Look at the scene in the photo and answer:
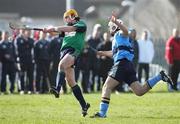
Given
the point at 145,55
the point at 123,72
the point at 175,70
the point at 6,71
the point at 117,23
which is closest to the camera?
the point at 117,23

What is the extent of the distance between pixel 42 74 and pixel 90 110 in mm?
9575

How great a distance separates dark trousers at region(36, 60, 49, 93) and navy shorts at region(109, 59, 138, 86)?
1102 centimetres

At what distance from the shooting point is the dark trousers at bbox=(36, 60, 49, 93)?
29750 mm

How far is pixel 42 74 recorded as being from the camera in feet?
98.4

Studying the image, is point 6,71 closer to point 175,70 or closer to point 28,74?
point 28,74

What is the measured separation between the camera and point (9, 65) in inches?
1155

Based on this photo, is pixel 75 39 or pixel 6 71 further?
pixel 6 71

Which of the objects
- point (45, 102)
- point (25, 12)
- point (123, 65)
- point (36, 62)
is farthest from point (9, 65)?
point (25, 12)

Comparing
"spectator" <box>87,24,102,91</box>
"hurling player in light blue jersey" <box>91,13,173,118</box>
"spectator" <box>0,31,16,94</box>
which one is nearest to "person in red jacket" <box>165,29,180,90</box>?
"spectator" <box>87,24,102,91</box>

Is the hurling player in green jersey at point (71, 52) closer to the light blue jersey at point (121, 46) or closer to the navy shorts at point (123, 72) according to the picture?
the light blue jersey at point (121, 46)

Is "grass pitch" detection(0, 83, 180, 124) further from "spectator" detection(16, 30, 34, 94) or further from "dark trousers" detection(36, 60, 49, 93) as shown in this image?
"dark trousers" detection(36, 60, 49, 93)

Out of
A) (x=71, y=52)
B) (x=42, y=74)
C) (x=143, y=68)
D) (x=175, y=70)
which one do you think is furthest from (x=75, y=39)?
(x=143, y=68)

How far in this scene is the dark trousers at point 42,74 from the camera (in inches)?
1171

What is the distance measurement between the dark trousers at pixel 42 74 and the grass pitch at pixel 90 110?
515 cm
